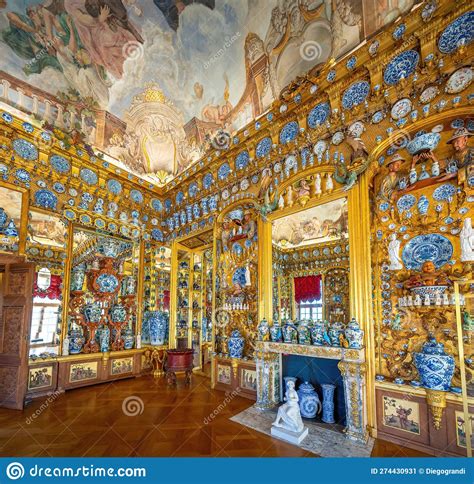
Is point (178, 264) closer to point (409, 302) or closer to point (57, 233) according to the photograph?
Answer: point (57, 233)

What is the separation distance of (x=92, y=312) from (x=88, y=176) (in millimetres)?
3852

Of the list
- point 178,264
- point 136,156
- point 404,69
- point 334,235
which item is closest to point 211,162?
point 136,156

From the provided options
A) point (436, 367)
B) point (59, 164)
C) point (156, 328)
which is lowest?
point (156, 328)

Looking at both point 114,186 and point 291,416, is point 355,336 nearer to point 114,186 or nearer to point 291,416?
point 291,416

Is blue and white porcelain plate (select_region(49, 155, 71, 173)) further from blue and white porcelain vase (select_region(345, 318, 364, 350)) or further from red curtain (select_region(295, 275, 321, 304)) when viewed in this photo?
blue and white porcelain vase (select_region(345, 318, 364, 350))

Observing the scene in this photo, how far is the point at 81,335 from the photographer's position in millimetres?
7312

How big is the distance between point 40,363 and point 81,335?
104 cm

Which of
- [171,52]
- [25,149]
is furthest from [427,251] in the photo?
[25,149]

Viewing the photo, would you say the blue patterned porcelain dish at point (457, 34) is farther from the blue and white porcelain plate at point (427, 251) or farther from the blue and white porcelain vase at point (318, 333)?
the blue and white porcelain vase at point (318, 333)

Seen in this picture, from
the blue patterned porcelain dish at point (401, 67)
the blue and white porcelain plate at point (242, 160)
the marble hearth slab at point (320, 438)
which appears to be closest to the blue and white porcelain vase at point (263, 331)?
the marble hearth slab at point (320, 438)

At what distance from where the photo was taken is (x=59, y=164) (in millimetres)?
7414

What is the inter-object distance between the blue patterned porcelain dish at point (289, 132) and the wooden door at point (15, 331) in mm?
6149

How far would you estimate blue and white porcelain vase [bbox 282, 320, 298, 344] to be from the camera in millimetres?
5328

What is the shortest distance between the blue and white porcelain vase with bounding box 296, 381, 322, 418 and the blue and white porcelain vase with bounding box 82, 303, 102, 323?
5.65 meters
